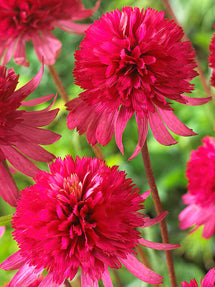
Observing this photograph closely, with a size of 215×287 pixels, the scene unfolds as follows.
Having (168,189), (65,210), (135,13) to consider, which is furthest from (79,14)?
(168,189)

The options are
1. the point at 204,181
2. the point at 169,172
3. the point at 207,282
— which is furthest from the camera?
the point at 169,172

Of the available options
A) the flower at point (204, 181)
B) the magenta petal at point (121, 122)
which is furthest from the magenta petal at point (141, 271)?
the flower at point (204, 181)

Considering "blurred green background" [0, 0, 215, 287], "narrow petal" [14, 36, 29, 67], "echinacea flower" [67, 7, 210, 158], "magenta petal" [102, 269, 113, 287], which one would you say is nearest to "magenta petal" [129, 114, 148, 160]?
"echinacea flower" [67, 7, 210, 158]

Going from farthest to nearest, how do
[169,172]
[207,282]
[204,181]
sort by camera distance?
[169,172] < [204,181] < [207,282]

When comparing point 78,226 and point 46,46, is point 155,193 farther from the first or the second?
point 46,46

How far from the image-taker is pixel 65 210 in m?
0.35

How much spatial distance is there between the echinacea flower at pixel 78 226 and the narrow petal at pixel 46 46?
24 centimetres

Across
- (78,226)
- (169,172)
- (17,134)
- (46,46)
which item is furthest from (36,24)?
(169,172)

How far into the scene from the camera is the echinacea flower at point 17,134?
1.32 feet

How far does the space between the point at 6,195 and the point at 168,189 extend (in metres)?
0.74

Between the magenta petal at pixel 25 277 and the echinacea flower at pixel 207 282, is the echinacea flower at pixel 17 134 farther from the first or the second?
the echinacea flower at pixel 207 282

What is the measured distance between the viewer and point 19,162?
413 mm

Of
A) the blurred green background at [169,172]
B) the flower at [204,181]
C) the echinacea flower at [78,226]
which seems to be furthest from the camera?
the blurred green background at [169,172]

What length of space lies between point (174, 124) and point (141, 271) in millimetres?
133
